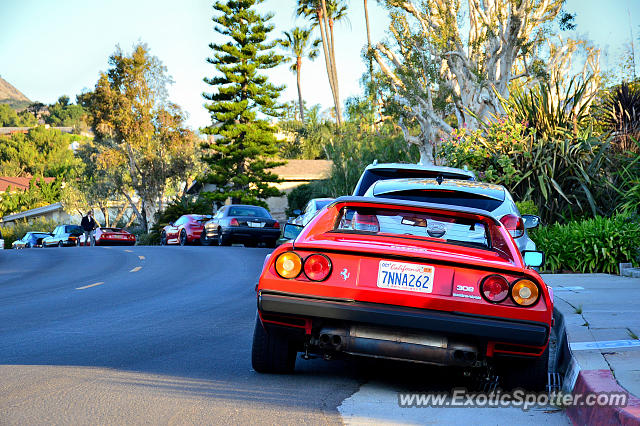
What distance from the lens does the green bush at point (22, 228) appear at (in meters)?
78.2

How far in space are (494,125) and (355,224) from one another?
11338 mm

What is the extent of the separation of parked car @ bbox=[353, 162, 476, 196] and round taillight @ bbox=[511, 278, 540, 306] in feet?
19.7

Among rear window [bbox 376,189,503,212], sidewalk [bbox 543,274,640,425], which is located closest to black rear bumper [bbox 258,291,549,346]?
sidewalk [bbox 543,274,640,425]

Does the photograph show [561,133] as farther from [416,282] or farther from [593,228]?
[416,282]

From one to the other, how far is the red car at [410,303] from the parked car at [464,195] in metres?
3.40

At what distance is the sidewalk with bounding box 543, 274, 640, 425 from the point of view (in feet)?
16.5

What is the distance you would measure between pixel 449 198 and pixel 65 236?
1736 inches

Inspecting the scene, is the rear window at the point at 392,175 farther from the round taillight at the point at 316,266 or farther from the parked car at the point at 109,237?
the parked car at the point at 109,237

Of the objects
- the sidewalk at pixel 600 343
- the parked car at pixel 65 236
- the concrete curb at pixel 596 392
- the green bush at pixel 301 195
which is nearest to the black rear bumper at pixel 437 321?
the concrete curb at pixel 596 392

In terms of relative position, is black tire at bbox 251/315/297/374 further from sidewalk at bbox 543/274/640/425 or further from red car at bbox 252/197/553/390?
sidewalk at bbox 543/274/640/425

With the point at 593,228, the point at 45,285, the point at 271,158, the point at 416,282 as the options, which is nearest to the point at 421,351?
the point at 416,282

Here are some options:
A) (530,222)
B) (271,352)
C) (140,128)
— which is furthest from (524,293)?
(140,128)

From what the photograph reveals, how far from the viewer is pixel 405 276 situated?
5547 millimetres

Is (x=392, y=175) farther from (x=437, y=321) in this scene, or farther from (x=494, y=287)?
(x=437, y=321)
